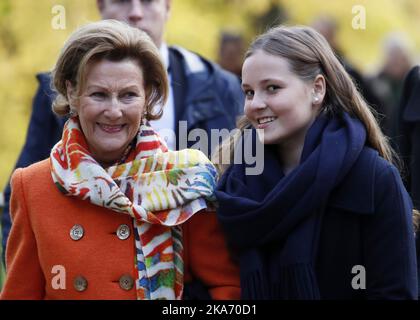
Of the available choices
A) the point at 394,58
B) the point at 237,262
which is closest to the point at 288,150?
the point at 237,262

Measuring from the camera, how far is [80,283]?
391cm

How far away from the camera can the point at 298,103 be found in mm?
3971

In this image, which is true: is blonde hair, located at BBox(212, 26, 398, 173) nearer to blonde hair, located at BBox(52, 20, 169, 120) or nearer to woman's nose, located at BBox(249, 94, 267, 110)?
woman's nose, located at BBox(249, 94, 267, 110)

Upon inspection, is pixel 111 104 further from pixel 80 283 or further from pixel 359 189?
pixel 359 189

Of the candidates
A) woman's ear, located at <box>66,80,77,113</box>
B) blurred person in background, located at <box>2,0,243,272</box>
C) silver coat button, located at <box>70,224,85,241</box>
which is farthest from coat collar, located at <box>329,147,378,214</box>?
blurred person in background, located at <box>2,0,243,272</box>

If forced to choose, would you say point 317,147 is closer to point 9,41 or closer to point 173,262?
point 173,262

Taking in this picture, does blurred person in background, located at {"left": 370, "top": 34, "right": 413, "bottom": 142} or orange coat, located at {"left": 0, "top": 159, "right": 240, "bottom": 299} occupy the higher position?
blurred person in background, located at {"left": 370, "top": 34, "right": 413, "bottom": 142}

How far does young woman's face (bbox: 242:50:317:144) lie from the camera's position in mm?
3947

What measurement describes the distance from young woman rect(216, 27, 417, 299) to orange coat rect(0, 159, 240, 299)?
13 centimetres

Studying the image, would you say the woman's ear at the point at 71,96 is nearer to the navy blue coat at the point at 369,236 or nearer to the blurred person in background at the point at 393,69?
the navy blue coat at the point at 369,236

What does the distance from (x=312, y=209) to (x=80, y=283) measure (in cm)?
95
